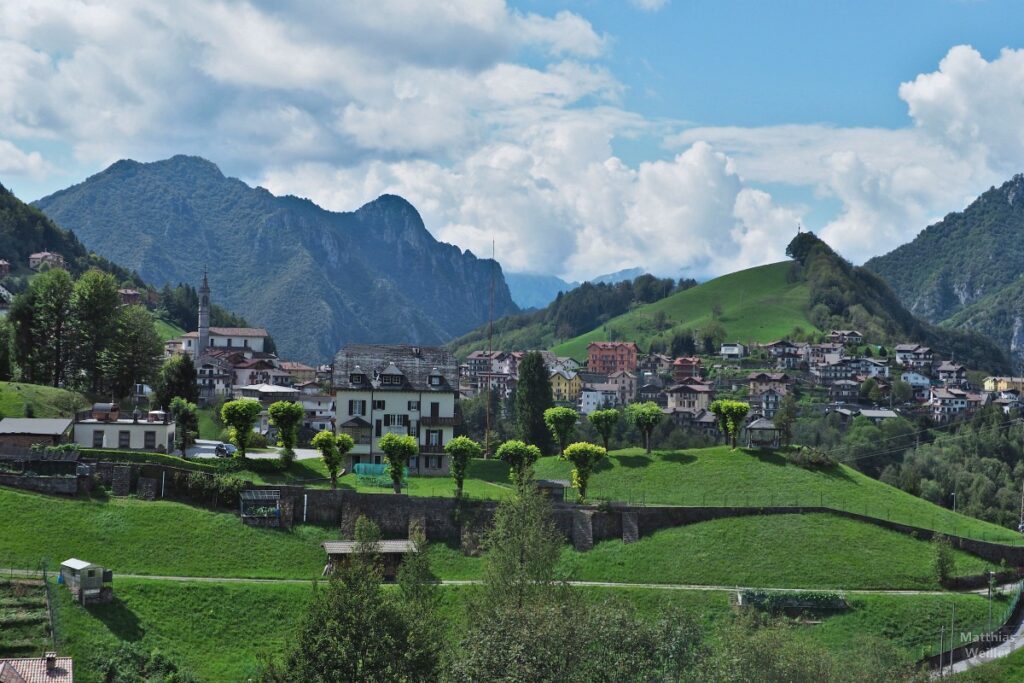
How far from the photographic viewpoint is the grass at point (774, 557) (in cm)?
6300

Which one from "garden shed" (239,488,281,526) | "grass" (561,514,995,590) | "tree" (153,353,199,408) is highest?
"tree" (153,353,199,408)

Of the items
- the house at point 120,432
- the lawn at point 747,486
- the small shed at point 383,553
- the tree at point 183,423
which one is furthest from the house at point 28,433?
the lawn at point 747,486

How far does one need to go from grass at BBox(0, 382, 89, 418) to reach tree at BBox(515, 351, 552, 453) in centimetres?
4066

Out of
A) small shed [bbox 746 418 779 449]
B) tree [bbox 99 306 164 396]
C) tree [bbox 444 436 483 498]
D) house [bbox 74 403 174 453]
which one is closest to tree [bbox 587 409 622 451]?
small shed [bbox 746 418 779 449]

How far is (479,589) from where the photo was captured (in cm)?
5409

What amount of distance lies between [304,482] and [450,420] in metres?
15.7

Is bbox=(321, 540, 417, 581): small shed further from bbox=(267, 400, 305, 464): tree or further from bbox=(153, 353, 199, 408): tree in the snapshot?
bbox=(153, 353, 199, 408): tree

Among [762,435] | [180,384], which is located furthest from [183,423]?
[762,435]

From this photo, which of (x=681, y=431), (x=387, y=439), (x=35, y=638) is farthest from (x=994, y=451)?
(x=35, y=638)

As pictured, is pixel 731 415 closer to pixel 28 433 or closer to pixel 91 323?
pixel 28 433

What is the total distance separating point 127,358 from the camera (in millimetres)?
97438

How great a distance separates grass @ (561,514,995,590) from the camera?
63000mm

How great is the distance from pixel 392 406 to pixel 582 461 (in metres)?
17.5

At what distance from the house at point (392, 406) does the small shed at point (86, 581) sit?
29.4 metres
